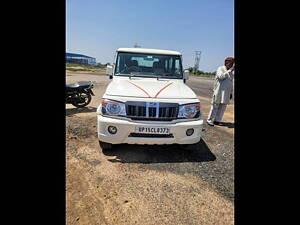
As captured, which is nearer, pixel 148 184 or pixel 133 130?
pixel 148 184

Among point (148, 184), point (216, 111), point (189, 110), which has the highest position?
point (189, 110)

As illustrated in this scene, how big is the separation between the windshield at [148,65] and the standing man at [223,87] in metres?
1.45

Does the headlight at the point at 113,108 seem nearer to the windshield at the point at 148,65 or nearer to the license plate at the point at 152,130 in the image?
the license plate at the point at 152,130

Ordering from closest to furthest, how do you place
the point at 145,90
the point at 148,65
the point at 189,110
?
the point at 189,110, the point at 145,90, the point at 148,65

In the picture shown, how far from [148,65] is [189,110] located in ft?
5.77

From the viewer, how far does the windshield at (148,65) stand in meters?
4.06

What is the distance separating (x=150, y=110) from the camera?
2873 millimetres

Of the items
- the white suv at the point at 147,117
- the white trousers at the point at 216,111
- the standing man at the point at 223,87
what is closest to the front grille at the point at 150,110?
the white suv at the point at 147,117

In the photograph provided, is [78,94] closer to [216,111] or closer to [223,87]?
[216,111]

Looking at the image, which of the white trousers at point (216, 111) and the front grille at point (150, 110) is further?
the white trousers at point (216, 111)

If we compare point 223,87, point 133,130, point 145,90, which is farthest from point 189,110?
point 223,87
